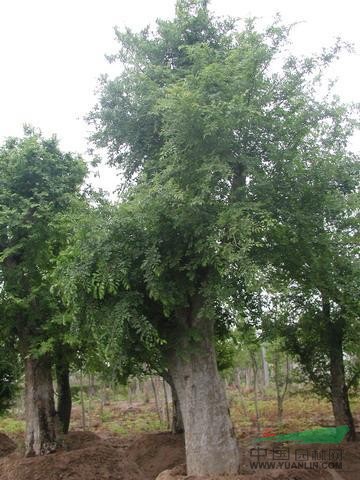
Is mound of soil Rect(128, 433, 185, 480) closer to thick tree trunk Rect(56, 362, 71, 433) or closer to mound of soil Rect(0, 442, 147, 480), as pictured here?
mound of soil Rect(0, 442, 147, 480)

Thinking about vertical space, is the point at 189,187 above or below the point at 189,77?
below

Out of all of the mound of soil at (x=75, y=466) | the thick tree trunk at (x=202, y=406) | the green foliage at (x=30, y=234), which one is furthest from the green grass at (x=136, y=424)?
the thick tree trunk at (x=202, y=406)

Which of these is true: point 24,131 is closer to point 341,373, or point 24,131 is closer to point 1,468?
point 1,468

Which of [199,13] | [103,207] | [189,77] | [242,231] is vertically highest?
[199,13]

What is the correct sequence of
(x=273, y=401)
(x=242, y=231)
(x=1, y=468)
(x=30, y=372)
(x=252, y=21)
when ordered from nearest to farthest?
(x=242, y=231) → (x=252, y=21) → (x=1, y=468) → (x=30, y=372) → (x=273, y=401)

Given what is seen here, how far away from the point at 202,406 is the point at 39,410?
4245 millimetres

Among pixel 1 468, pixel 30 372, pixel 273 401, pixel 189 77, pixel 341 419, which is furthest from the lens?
pixel 273 401

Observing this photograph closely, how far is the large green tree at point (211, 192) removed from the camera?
22.4ft

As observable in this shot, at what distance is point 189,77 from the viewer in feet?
23.7

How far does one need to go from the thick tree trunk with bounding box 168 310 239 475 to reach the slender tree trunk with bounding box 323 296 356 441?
4422 mm

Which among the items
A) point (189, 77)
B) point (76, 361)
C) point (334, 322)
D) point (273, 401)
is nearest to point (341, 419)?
point (334, 322)

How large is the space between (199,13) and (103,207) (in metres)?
4.78

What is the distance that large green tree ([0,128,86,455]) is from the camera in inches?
391
